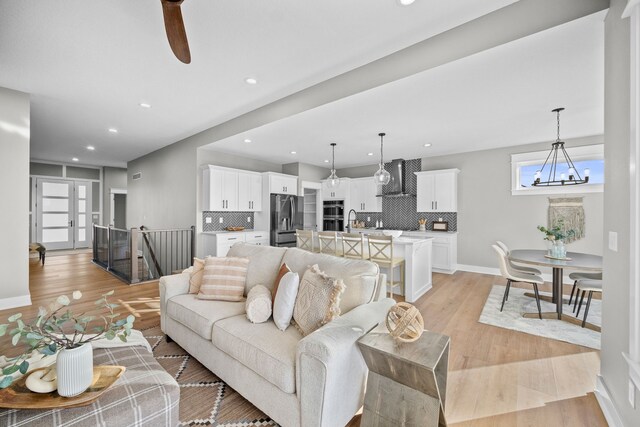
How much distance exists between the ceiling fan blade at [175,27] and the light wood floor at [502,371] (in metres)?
2.79

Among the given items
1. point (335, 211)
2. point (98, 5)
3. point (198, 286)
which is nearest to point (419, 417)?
point (198, 286)

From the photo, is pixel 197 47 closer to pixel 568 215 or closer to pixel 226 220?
pixel 226 220

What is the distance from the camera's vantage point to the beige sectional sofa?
1.43 meters

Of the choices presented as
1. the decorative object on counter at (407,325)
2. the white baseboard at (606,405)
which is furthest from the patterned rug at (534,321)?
the decorative object on counter at (407,325)

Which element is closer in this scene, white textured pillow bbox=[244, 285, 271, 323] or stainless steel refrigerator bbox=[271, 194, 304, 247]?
white textured pillow bbox=[244, 285, 271, 323]

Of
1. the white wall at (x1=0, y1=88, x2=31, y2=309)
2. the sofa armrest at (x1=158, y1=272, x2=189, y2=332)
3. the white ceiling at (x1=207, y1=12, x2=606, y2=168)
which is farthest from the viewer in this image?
the white wall at (x1=0, y1=88, x2=31, y2=309)

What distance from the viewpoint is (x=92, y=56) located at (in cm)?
277

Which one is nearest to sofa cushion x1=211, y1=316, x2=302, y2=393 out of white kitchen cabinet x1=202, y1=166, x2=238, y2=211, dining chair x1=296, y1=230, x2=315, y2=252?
dining chair x1=296, y1=230, x2=315, y2=252

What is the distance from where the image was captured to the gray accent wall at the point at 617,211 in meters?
1.60

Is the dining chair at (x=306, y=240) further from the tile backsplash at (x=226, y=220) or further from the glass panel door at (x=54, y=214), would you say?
the glass panel door at (x=54, y=214)

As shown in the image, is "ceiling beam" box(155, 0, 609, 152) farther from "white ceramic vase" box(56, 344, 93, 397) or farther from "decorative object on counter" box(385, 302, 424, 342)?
"white ceramic vase" box(56, 344, 93, 397)

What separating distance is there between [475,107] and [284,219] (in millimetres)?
4431

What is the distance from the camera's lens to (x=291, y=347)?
1.66 m

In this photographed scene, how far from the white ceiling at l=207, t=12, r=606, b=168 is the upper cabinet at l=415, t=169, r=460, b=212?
55 centimetres
